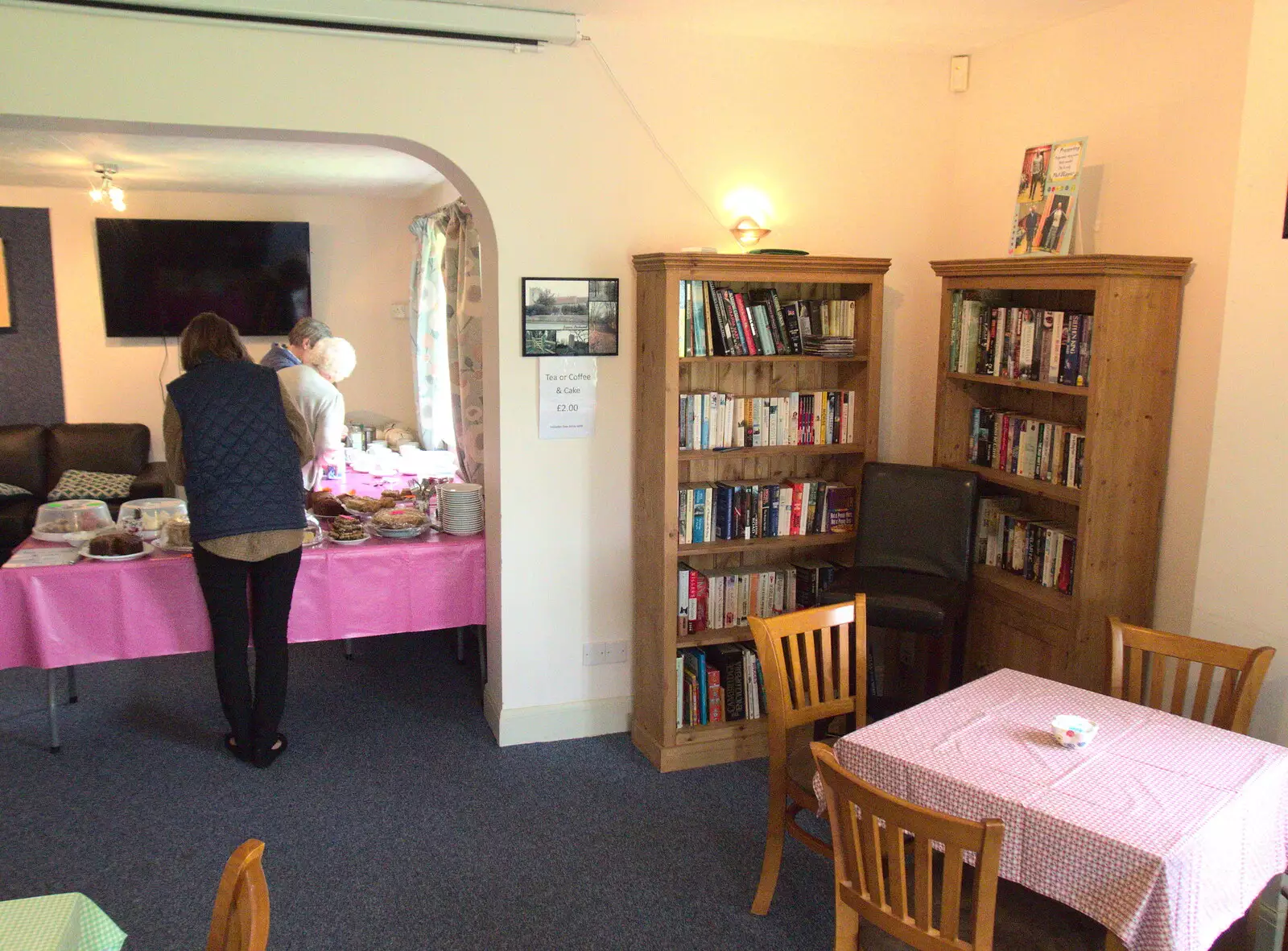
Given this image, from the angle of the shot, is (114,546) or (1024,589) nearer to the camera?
(1024,589)

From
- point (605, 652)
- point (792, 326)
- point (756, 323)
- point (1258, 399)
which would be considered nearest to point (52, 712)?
point (605, 652)

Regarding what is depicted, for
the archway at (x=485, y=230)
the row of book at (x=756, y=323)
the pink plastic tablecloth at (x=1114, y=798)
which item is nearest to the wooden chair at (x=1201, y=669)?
the pink plastic tablecloth at (x=1114, y=798)

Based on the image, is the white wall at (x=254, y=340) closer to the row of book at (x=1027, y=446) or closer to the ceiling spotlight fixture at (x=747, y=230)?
the ceiling spotlight fixture at (x=747, y=230)

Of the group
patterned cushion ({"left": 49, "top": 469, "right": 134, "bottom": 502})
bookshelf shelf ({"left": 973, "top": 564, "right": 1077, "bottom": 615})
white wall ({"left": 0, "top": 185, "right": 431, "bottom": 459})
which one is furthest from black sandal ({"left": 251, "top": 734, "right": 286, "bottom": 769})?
white wall ({"left": 0, "top": 185, "right": 431, "bottom": 459})

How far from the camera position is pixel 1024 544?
3.43 m

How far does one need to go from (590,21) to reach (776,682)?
225cm

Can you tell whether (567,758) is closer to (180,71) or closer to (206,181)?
(180,71)

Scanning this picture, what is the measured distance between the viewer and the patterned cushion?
5.72m

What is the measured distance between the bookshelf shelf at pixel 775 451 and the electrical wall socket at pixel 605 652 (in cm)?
74

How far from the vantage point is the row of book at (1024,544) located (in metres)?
3.25

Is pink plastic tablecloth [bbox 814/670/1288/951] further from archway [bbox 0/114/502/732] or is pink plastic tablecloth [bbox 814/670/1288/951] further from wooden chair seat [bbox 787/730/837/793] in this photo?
archway [bbox 0/114/502/732]

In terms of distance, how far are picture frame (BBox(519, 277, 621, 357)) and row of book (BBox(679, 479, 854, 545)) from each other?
1.99 feet

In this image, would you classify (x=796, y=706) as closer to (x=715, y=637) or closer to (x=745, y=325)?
(x=715, y=637)

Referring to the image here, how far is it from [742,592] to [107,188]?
464 centimetres
